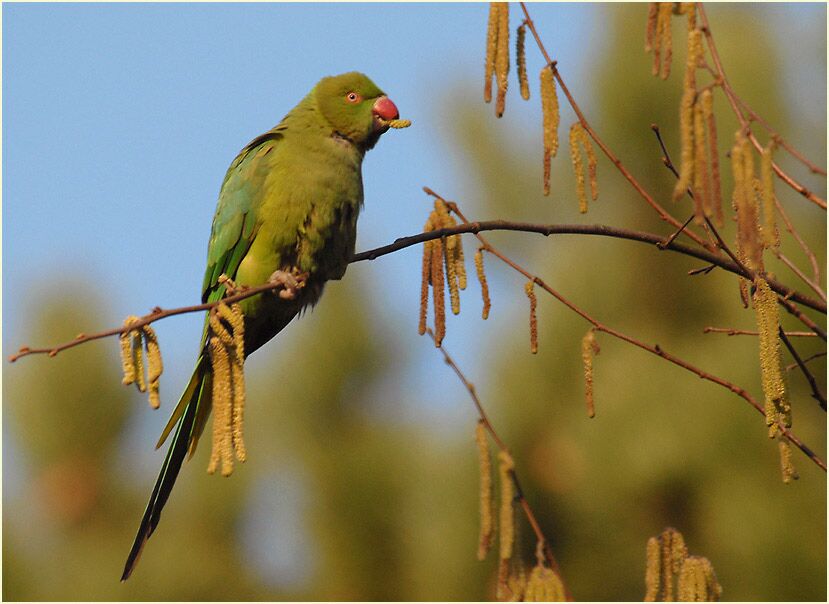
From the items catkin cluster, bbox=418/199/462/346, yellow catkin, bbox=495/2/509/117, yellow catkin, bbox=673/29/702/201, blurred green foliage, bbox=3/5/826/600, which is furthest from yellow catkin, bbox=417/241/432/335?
blurred green foliage, bbox=3/5/826/600

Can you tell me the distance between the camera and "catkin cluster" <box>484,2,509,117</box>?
82.8 inches

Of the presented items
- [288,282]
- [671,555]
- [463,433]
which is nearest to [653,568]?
[671,555]

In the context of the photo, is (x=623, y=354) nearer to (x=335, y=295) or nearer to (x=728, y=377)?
(x=728, y=377)

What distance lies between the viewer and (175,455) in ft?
10.1

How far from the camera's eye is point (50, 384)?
941 cm

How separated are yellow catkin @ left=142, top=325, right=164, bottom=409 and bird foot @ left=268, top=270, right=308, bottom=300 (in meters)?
1.19

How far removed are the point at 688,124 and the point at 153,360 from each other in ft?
3.62

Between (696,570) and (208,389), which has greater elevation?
(208,389)

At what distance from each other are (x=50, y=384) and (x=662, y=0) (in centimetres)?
856

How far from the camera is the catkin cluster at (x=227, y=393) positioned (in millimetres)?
1912

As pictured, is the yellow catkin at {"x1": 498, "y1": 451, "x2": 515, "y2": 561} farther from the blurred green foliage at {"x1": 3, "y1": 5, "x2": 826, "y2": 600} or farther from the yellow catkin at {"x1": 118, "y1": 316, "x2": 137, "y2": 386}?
the blurred green foliage at {"x1": 3, "y1": 5, "x2": 826, "y2": 600}

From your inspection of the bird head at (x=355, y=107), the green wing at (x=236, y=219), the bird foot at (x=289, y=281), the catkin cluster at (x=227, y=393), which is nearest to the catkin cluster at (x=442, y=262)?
the catkin cluster at (x=227, y=393)

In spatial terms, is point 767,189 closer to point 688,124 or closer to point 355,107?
point 688,124

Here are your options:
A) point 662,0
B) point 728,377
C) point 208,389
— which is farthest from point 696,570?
point 728,377
